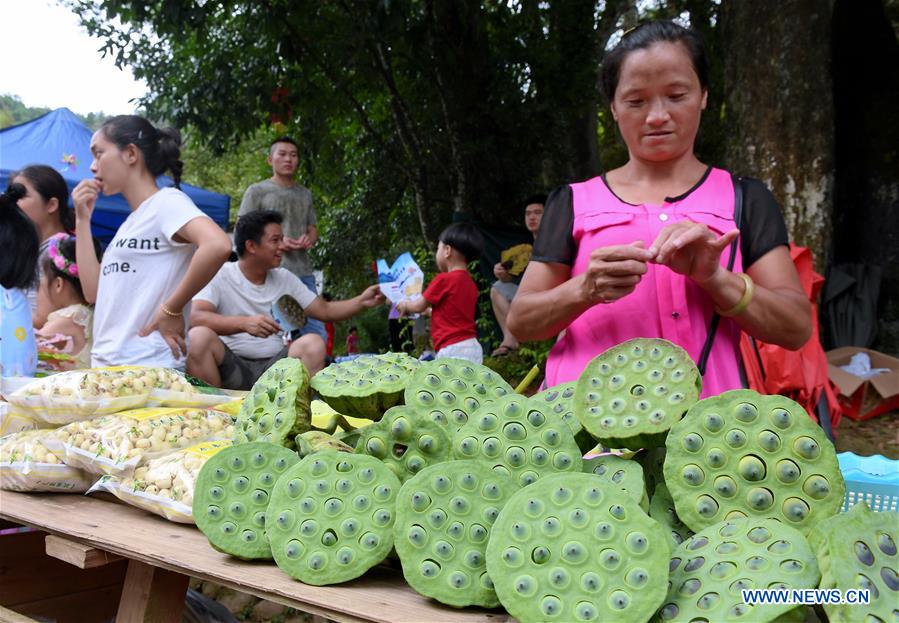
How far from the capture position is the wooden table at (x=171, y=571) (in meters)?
0.99

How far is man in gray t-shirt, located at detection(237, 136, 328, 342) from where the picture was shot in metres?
Answer: 5.15

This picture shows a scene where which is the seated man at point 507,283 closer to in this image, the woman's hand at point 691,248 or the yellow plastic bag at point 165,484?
the yellow plastic bag at point 165,484

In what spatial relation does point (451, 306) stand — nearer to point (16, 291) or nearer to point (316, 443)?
point (16, 291)

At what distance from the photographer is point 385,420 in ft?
4.07

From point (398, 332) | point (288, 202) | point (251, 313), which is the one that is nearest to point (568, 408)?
point (251, 313)

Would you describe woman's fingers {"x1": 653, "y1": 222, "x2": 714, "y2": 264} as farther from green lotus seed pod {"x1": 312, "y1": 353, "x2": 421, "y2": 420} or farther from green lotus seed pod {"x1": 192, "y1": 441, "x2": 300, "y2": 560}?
green lotus seed pod {"x1": 192, "y1": 441, "x2": 300, "y2": 560}

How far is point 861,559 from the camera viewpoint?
2.74 feet

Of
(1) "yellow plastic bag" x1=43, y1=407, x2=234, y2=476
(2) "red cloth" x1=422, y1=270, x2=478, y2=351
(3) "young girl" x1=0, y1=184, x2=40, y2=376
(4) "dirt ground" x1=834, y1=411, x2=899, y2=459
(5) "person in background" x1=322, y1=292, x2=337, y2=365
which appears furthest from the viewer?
(2) "red cloth" x1=422, y1=270, x2=478, y2=351

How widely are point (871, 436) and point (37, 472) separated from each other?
449cm

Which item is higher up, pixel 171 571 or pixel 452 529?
pixel 452 529

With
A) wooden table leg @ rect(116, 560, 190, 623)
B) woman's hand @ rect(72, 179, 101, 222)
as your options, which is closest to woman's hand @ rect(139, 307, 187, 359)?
woman's hand @ rect(72, 179, 101, 222)

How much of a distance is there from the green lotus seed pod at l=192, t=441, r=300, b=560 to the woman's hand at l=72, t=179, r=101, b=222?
1848 millimetres

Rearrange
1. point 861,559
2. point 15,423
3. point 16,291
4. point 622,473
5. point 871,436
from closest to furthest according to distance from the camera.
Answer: point 861,559 → point 622,473 → point 15,423 → point 16,291 → point 871,436

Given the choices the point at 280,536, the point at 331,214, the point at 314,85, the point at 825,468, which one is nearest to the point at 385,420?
the point at 280,536
